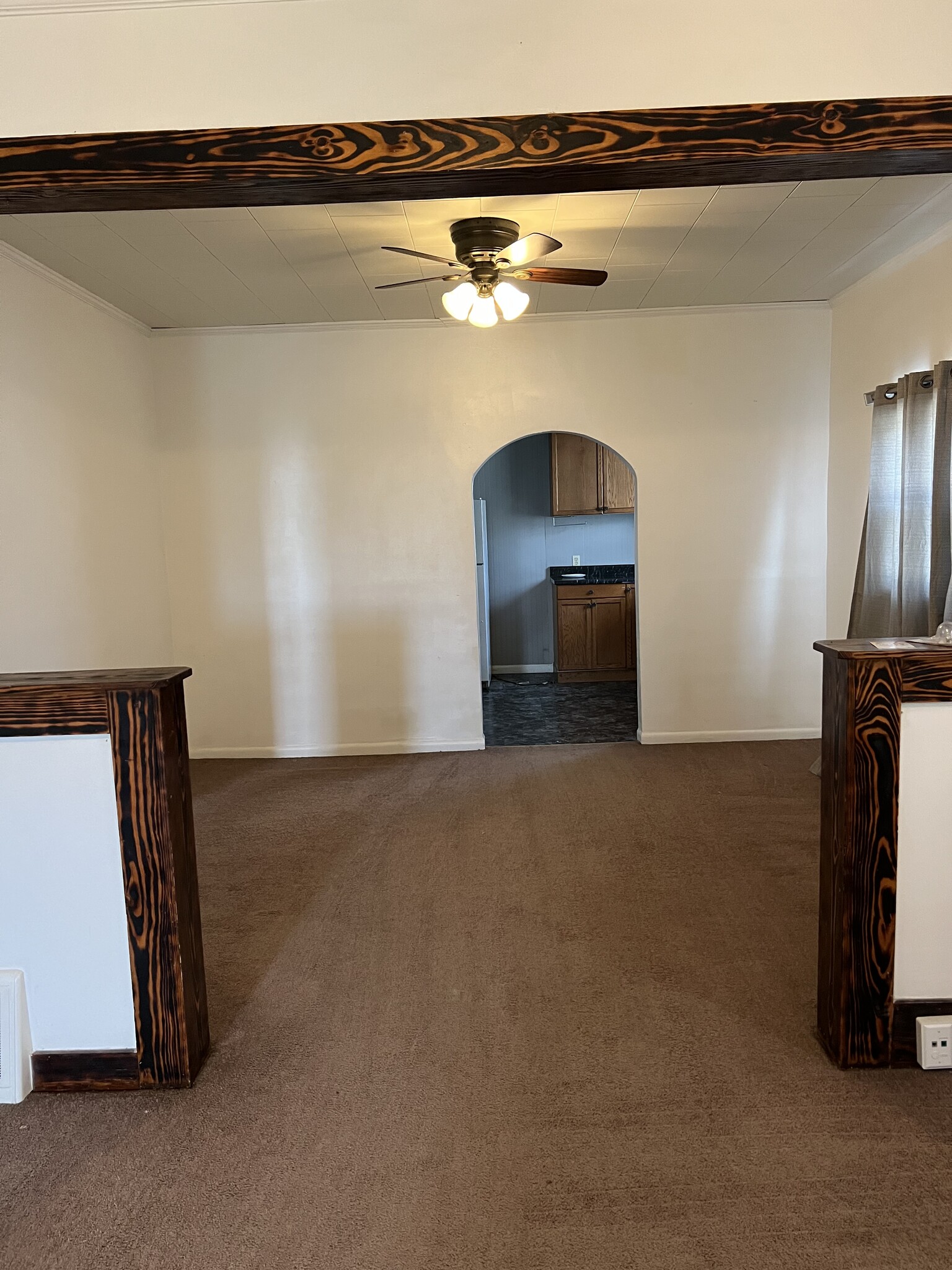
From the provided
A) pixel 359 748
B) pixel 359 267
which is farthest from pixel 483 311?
pixel 359 748

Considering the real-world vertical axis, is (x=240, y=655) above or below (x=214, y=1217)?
above

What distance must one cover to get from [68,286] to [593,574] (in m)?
4.70

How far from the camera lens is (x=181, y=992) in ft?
7.16

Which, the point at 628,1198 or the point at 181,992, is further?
the point at 181,992

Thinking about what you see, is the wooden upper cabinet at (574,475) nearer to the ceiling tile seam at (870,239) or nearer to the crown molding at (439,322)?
the crown molding at (439,322)

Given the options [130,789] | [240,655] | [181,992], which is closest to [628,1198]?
[181,992]

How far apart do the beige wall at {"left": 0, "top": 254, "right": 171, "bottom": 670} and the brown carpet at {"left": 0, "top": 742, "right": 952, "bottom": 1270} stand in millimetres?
1362

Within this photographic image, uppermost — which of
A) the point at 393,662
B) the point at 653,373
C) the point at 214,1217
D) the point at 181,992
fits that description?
the point at 653,373

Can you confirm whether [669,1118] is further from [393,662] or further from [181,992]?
[393,662]

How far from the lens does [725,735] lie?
5.36 meters

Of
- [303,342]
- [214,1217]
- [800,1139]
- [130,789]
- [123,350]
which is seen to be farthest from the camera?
[303,342]

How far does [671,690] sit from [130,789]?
3.83m

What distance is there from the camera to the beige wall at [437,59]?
6.42 feet

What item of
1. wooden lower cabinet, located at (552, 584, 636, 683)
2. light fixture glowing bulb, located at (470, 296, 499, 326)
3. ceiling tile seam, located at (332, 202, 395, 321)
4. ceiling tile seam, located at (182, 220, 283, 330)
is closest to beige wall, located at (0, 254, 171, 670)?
ceiling tile seam, located at (182, 220, 283, 330)
